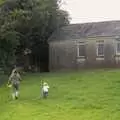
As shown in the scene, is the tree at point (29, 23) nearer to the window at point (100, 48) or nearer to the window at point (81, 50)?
the window at point (81, 50)

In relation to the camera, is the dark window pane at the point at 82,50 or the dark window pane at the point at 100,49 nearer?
the dark window pane at the point at 100,49

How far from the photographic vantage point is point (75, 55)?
4844 cm

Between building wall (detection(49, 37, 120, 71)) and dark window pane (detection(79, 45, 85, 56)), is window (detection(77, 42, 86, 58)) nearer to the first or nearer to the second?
dark window pane (detection(79, 45, 85, 56))

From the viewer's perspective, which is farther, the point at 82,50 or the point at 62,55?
the point at 62,55

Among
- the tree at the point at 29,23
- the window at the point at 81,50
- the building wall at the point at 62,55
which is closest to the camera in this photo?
the tree at the point at 29,23

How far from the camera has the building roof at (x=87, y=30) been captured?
1859 inches

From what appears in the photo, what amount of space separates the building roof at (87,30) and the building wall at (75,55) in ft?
2.00

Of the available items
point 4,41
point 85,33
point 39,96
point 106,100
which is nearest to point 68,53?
point 85,33

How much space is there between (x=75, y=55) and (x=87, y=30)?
3495 mm

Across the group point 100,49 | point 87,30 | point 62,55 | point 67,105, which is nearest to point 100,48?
point 100,49

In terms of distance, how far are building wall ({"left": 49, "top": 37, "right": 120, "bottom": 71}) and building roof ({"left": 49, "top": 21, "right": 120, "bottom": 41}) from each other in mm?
610

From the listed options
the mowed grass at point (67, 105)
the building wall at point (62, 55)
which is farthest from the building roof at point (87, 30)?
the mowed grass at point (67, 105)

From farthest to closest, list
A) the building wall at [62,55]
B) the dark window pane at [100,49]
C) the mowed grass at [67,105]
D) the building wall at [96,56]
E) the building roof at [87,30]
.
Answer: the building wall at [62,55]
the building roof at [87,30]
the dark window pane at [100,49]
the building wall at [96,56]
the mowed grass at [67,105]

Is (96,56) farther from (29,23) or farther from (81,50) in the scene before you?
(29,23)
